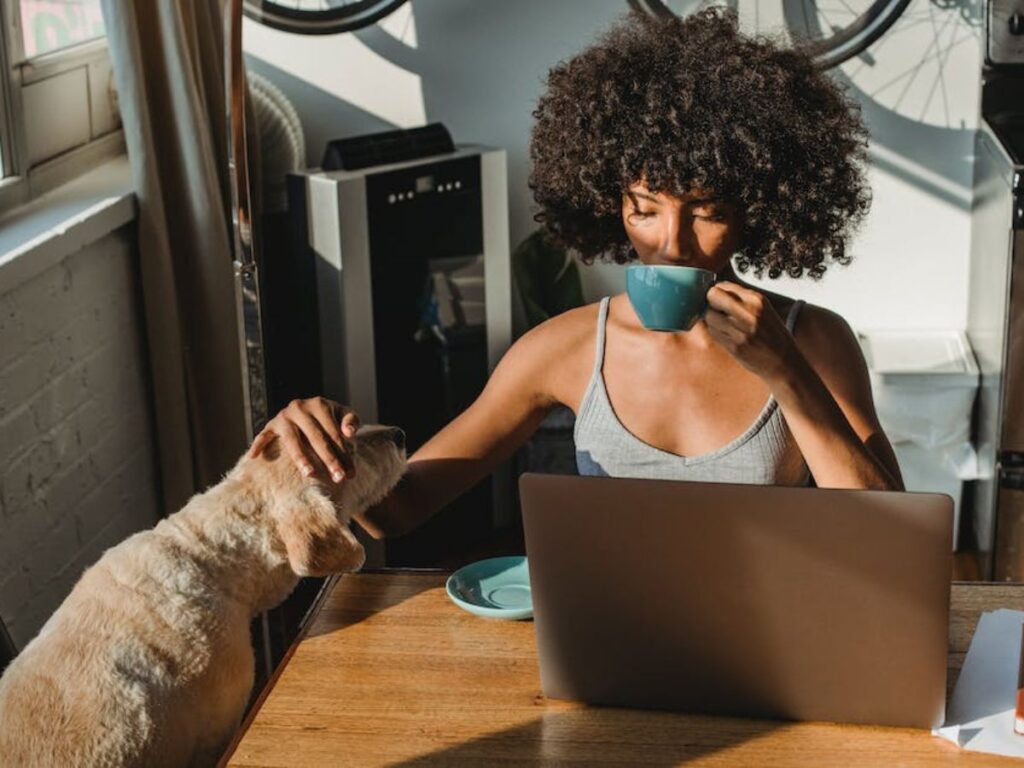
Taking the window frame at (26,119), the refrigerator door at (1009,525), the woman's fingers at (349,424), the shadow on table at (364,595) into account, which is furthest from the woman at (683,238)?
the refrigerator door at (1009,525)

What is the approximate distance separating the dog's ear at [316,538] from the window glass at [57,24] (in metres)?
1.70

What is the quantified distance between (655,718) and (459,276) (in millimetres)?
2238

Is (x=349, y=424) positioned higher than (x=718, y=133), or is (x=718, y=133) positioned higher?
(x=718, y=133)

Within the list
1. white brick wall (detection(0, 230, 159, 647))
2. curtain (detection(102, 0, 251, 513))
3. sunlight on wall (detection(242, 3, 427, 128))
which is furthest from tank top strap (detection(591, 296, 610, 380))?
sunlight on wall (detection(242, 3, 427, 128))

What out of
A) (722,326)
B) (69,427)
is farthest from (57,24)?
(722,326)

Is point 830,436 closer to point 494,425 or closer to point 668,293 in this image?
point 668,293

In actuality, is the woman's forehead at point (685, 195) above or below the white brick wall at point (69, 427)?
above

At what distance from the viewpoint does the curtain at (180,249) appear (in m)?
2.73

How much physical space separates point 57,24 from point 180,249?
1.89ft

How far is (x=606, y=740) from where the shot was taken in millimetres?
1281

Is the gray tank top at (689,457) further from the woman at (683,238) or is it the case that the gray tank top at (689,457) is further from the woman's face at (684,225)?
the woman's face at (684,225)

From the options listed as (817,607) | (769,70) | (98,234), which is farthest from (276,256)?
(817,607)

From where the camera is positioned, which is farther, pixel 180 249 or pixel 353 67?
pixel 353 67

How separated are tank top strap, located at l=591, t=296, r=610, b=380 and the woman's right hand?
1.42 ft
